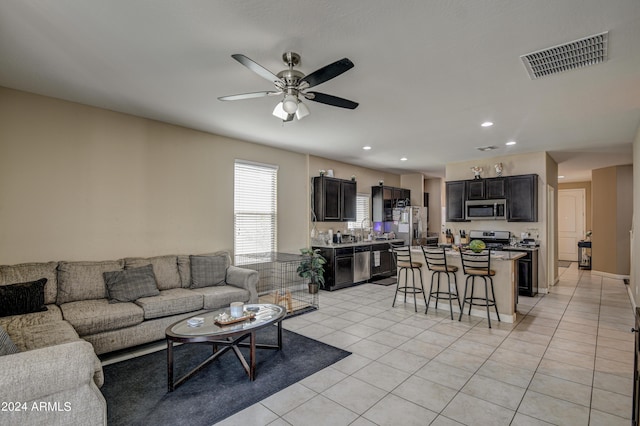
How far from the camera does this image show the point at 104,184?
410cm

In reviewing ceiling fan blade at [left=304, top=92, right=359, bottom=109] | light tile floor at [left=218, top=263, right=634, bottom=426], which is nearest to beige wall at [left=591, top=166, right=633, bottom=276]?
light tile floor at [left=218, top=263, right=634, bottom=426]

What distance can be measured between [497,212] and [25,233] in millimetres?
7725

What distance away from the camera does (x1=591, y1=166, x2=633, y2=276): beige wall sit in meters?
7.75

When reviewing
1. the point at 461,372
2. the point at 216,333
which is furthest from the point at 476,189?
the point at 216,333

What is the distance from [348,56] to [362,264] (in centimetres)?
514

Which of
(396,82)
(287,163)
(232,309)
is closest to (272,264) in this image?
(287,163)

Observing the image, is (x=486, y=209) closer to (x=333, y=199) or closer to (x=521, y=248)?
(x=521, y=248)

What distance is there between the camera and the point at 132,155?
14.2ft

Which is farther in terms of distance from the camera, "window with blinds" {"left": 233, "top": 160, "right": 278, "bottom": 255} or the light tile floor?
"window with blinds" {"left": 233, "top": 160, "right": 278, "bottom": 255}

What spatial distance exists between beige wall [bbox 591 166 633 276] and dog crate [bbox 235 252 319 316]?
774 centimetres

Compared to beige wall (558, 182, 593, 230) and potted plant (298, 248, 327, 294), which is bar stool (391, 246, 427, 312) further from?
beige wall (558, 182, 593, 230)

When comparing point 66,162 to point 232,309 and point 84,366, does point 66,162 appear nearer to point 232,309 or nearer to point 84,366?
point 232,309

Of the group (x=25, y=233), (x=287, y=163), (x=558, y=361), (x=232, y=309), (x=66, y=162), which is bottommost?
(x=558, y=361)

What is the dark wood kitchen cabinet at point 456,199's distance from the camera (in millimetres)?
7266
